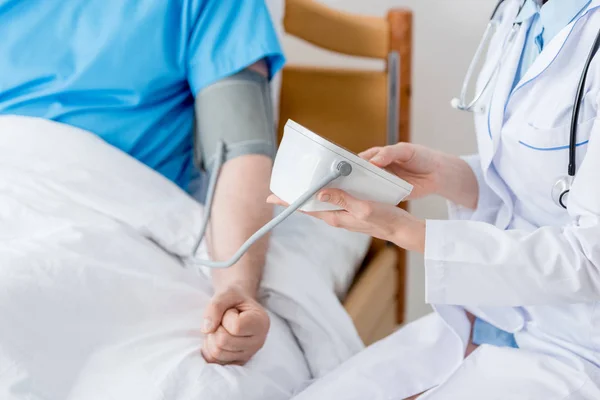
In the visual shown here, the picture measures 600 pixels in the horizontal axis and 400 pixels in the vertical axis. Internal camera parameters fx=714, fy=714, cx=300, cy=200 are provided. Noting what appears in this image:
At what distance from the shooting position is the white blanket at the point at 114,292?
86cm

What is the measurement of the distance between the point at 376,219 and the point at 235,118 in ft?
1.63

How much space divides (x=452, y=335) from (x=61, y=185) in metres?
0.64

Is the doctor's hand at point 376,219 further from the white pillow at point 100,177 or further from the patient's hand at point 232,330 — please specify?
the white pillow at point 100,177

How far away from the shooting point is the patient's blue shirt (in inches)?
51.6

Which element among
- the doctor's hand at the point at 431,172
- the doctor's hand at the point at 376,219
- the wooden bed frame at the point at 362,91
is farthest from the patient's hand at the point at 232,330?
the wooden bed frame at the point at 362,91

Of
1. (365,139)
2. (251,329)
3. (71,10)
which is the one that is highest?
(71,10)

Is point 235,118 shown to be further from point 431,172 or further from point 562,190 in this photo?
point 562,190

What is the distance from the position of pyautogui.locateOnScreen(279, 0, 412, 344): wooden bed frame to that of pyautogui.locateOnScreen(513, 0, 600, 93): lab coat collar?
27.8 inches

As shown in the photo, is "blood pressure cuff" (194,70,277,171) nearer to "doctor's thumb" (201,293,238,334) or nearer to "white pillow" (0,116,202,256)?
"white pillow" (0,116,202,256)

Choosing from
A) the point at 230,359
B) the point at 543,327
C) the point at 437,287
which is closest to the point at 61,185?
the point at 230,359

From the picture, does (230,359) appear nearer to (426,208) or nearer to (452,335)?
(452,335)

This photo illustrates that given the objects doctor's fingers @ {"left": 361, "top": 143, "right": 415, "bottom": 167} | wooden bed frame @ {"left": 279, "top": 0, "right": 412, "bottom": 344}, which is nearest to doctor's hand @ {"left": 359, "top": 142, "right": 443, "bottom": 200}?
doctor's fingers @ {"left": 361, "top": 143, "right": 415, "bottom": 167}

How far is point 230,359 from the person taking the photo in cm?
94

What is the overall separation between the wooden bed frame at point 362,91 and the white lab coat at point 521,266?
0.52 metres
